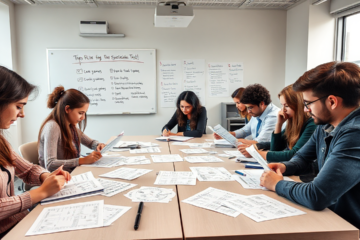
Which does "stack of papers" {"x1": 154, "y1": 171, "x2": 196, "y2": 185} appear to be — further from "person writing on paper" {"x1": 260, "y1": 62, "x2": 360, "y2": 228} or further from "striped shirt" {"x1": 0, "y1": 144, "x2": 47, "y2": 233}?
"striped shirt" {"x1": 0, "y1": 144, "x2": 47, "y2": 233}

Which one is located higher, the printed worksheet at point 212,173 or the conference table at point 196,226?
the conference table at point 196,226

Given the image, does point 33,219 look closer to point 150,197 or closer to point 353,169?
point 150,197

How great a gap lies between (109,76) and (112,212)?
126 inches

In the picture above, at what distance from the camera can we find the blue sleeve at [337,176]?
1.02 meters

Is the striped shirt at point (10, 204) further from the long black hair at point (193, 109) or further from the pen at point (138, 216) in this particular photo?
the long black hair at point (193, 109)

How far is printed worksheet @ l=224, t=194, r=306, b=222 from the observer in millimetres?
1029

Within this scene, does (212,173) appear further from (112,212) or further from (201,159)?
(112,212)

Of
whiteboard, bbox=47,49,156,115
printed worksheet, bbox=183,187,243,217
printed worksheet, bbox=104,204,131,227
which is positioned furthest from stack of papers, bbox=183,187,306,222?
whiteboard, bbox=47,49,156,115

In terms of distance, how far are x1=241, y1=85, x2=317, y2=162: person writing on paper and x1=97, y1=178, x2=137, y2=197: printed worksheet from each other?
Result: 95 cm

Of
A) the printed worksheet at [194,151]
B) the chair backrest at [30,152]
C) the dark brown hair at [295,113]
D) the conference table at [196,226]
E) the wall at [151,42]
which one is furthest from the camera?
the wall at [151,42]

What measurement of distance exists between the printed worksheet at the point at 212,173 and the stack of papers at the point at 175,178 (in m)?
0.04

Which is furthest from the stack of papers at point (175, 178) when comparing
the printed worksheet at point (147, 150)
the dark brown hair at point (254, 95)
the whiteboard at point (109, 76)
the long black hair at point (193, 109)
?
the whiteboard at point (109, 76)

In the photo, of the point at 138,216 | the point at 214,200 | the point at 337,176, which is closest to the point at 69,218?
the point at 138,216

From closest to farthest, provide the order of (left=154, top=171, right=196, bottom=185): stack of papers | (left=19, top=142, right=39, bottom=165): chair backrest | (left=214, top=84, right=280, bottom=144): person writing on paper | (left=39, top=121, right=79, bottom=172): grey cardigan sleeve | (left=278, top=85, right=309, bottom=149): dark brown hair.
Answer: (left=154, top=171, right=196, bottom=185): stack of papers → (left=39, top=121, right=79, bottom=172): grey cardigan sleeve → (left=278, top=85, right=309, bottom=149): dark brown hair → (left=19, top=142, right=39, bottom=165): chair backrest → (left=214, top=84, right=280, bottom=144): person writing on paper
